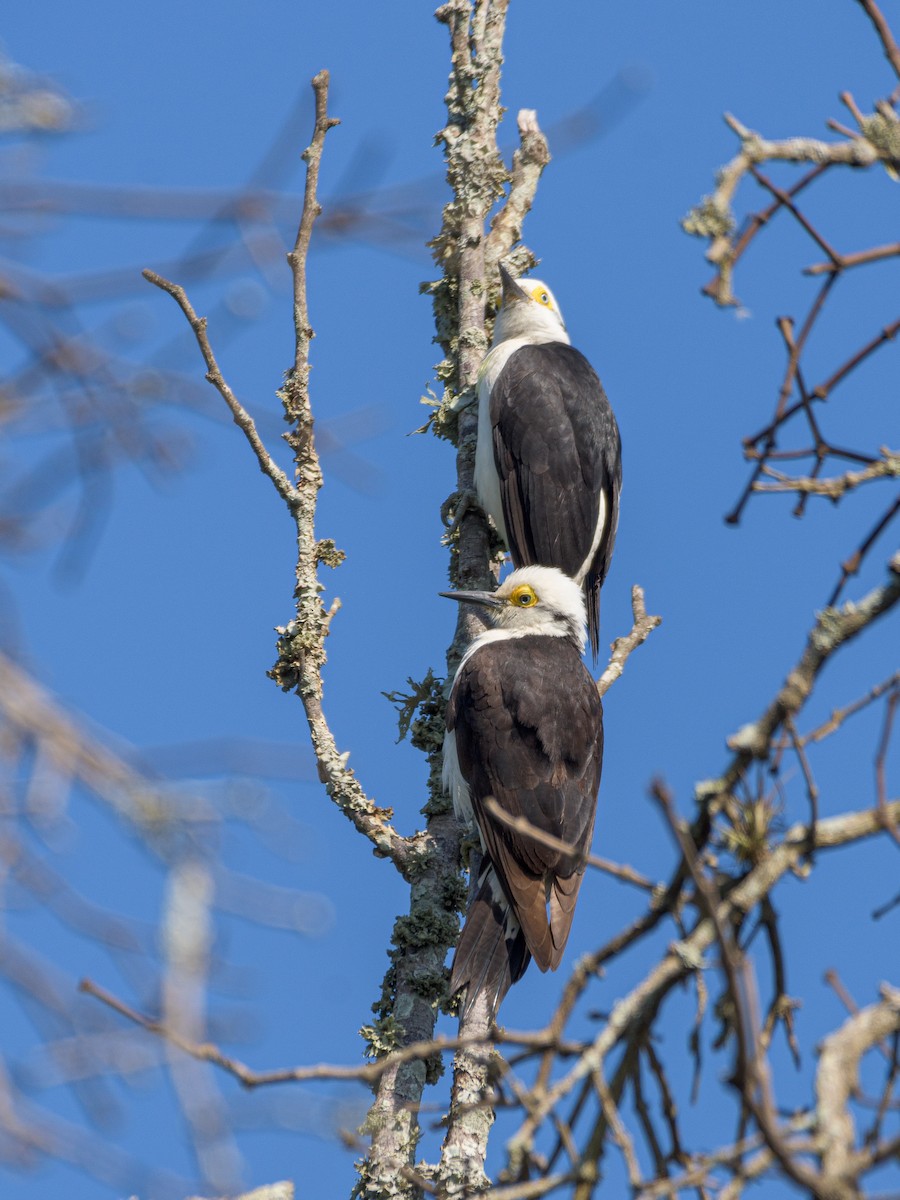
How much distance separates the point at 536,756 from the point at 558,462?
1.51 metres

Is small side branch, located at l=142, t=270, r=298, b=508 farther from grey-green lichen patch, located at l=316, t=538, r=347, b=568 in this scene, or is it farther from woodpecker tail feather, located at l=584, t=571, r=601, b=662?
woodpecker tail feather, located at l=584, t=571, r=601, b=662

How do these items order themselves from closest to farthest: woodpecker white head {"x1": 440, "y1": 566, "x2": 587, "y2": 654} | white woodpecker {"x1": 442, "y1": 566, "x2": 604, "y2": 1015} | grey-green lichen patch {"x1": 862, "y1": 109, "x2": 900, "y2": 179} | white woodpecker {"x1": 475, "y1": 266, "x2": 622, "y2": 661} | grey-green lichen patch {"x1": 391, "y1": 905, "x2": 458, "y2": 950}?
1. grey-green lichen patch {"x1": 862, "y1": 109, "x2": 900, "y2": 179}
2. grey-green lichen patch {"x1": 391, "y1": 905, "x2": 458, "y2": 950}
3. white woodpecker {"x1": 442, "y1": 566, "x2": 604, "y2": 1015}
4. woodpecker white head {"x1": 440, "y1": 566, "x2": 587, "y2": 654}
5. white woodpecker {"x1": 475, "y1": 266, "x2": 622, "y2": 661}

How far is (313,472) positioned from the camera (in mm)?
4637

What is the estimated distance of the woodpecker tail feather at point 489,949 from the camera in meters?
4.16

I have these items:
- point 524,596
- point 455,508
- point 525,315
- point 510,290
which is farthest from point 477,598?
point 525,315

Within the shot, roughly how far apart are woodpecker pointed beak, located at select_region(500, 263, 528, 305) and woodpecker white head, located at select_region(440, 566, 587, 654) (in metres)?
1.19

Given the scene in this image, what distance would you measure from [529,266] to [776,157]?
3743 millimetres

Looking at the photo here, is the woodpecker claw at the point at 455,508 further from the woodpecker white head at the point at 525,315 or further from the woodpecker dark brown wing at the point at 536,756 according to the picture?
the woodpecker white head at the point at 525,315

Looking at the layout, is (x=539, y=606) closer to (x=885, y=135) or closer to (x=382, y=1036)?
(x=382, y=1036)

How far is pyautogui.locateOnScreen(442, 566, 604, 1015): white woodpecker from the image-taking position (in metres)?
4.40

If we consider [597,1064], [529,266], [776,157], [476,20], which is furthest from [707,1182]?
[476,20]

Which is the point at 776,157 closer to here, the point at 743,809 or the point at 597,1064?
the point at 743,809

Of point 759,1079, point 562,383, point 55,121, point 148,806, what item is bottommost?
point 759,1079

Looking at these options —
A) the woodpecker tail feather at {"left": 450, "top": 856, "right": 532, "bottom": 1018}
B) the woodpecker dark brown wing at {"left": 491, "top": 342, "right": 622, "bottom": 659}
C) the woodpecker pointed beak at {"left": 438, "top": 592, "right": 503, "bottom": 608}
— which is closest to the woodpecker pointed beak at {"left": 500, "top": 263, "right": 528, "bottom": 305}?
the woodpecker dark brown wing at {"left": 491, "top": 342, "right": 622, "bottom": 659}
